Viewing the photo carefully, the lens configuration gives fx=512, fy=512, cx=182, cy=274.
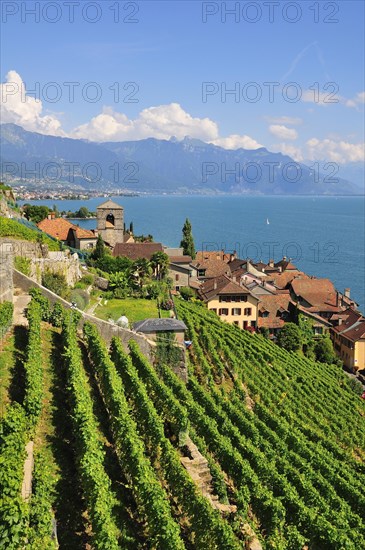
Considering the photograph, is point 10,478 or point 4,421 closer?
point 10,478

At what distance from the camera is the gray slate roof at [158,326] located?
1110 inches

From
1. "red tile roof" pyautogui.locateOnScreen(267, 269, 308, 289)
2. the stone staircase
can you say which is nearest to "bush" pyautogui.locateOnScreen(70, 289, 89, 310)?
the stone staircase

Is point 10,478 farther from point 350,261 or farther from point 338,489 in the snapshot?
point 350,261

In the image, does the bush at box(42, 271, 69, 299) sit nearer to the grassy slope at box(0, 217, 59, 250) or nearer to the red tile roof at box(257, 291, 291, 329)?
the grassy slope at box(0, 217, 59, 250)

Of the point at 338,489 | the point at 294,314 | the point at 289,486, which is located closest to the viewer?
the point at 289,486

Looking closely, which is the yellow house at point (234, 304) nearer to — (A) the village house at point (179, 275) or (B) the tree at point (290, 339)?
(B) the tree at point (290, 339)

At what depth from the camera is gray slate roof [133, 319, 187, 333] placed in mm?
28188

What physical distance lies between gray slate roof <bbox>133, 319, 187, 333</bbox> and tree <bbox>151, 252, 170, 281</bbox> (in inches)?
945

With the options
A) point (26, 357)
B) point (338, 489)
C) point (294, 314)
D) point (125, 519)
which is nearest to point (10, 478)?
point (125, 519)

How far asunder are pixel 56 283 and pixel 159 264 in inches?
917

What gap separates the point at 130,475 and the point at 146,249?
1959 inches

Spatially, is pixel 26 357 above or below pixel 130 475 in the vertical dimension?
→ above

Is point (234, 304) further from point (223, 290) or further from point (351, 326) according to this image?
point (351, 326)

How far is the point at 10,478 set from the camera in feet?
37.8
